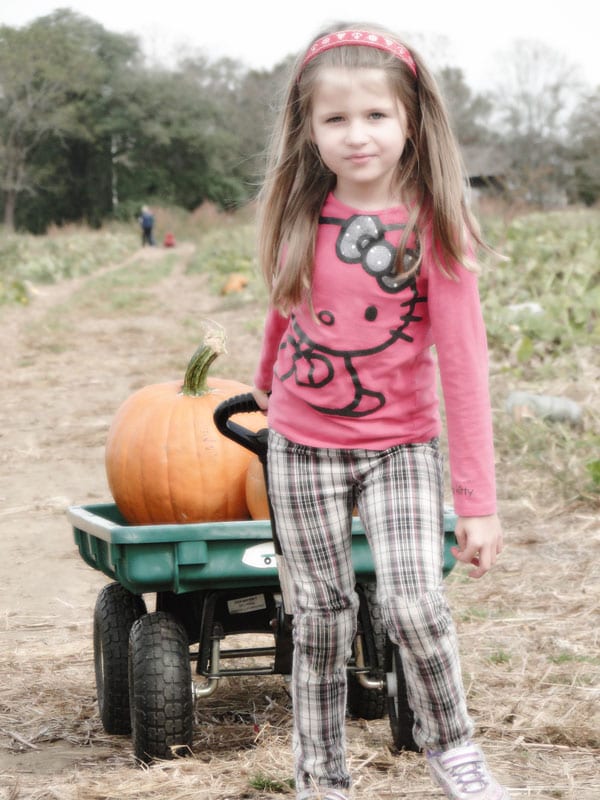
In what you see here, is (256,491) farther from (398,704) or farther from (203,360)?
(398,704)

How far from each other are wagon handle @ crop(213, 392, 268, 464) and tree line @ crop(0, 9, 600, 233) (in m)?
51.1

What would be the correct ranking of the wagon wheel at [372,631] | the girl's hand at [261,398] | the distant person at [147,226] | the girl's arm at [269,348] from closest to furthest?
the girl's arm at [269,348] → the girl's hand at [261,398] → the wagon wheel at [372,631] → the distant person at [147,226]

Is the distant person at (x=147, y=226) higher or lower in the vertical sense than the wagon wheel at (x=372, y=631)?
higher

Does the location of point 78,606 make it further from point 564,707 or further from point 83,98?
point 83,98

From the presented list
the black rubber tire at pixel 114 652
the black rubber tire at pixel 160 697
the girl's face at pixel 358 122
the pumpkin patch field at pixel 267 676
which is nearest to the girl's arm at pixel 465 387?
the girl's face at pixel 358 122

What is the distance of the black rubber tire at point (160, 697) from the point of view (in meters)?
2.79

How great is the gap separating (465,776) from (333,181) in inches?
49.7

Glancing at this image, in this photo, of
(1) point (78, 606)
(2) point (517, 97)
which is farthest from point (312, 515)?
(2) point (517, 97)

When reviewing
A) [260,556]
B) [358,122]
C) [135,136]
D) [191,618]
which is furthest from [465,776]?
[135,136]

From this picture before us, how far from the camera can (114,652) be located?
314 centimetres

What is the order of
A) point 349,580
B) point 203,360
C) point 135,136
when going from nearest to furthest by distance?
point 349,580
point 203,360
point 135,136

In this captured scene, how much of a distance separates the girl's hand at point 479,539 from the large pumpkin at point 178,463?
107 centimetres

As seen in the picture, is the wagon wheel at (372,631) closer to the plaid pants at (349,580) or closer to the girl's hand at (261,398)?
the plaid pants at (349,580)

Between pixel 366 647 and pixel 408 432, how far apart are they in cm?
91
